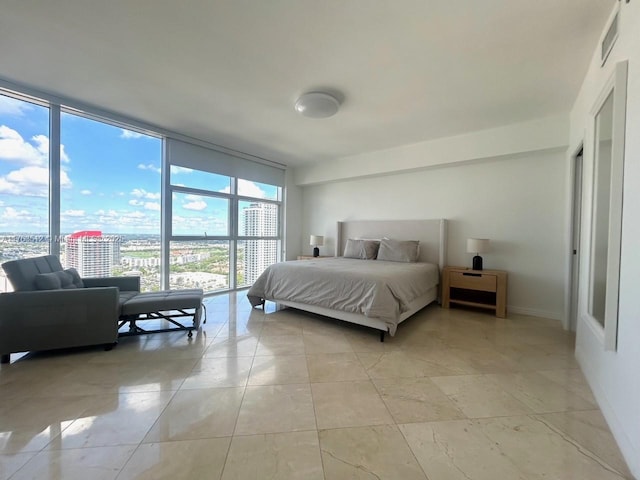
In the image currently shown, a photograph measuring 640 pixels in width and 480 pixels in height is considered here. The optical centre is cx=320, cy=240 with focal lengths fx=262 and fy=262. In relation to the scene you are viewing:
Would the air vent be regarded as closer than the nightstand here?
Yes

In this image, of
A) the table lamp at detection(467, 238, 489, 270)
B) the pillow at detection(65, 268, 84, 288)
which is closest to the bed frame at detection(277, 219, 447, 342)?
the table lamp at detection(467, 238, 489, 270)

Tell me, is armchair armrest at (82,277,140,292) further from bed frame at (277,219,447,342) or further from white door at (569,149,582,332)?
white door at (569,149,582,332)

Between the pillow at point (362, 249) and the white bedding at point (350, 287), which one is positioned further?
the pillow at point (362, 249)

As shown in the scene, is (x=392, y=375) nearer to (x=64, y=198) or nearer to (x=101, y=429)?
(x=101, y=429)

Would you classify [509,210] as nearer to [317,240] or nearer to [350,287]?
[350,287]

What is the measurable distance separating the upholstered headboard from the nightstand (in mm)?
353

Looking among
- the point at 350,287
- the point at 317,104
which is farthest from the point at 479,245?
the point at 317,104

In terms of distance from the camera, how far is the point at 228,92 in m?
2.76

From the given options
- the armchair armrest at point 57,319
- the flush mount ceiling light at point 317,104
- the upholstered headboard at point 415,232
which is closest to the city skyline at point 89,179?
the armchair armrest at point 57,319

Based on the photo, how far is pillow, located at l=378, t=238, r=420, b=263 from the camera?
162 inches

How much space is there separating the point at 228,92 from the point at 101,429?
292 cm

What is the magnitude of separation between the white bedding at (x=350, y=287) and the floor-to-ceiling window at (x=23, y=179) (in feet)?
8.15

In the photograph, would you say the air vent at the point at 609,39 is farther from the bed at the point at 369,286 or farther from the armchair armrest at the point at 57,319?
the armchair armrest at the point at 57,319

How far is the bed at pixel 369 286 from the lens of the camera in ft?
8.79
